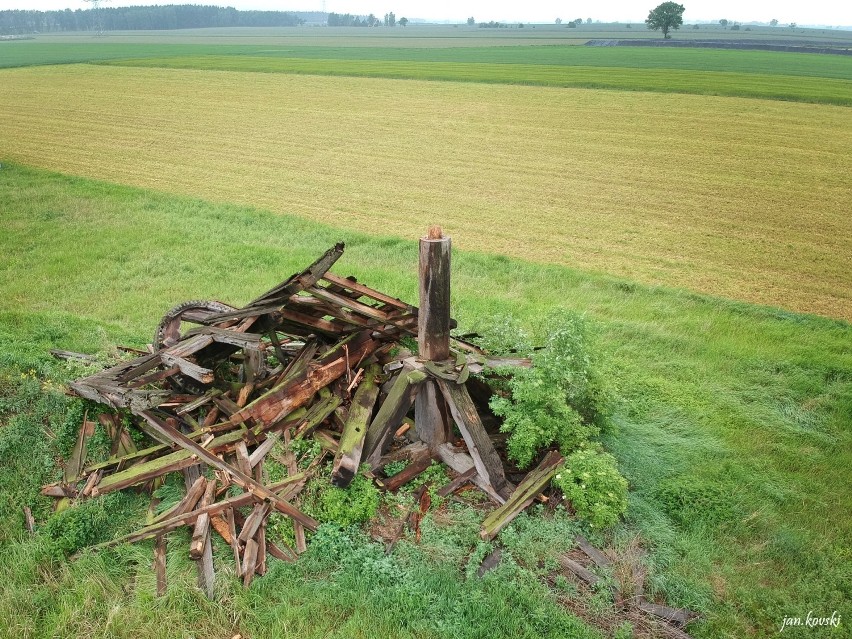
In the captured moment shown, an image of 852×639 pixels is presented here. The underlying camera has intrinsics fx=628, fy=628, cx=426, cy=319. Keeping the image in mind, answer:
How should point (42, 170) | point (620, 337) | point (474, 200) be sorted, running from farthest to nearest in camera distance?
point (42, 170), point (474, 200), point (620, 337)

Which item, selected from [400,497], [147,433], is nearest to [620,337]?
[400,497]

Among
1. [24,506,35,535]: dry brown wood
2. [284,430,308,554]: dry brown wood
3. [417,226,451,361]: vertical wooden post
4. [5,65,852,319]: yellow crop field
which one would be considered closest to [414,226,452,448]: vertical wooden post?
[417,226,451,361]: vertical wooden post

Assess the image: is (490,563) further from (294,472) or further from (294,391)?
(294,391)

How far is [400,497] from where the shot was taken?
20.8 feet

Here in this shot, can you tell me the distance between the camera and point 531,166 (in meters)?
24.2

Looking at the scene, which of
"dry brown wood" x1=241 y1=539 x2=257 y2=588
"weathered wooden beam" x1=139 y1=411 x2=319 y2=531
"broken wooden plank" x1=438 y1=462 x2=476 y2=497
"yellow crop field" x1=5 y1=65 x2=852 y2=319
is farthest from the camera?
"yellow crop field" x1=5 y1=65 x2=852 y2=319

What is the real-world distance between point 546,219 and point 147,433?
44.4ft

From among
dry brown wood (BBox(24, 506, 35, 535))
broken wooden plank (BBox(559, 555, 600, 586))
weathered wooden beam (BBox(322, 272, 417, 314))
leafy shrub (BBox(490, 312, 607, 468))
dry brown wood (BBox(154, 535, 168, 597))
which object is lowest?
dry brown wood (BBox(24, 506, 35, 535))

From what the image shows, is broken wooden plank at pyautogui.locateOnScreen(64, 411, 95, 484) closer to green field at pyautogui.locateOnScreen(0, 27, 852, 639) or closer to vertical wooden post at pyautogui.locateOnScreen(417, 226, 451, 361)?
green field at pyautogui.locateOnScreen(0, 27, 852, 639)

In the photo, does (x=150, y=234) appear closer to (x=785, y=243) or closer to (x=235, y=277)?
(x=235, y=277)

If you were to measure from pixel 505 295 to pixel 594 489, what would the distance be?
6773 millimetres

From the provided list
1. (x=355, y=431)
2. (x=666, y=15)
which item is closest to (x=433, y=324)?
(x=355, y=431)

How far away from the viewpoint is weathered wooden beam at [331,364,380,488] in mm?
6121

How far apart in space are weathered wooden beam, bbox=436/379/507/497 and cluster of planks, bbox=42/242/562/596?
15 millimetres
